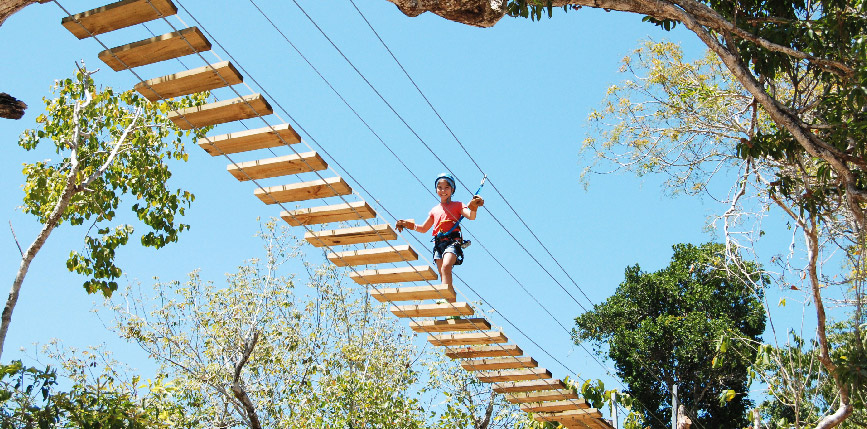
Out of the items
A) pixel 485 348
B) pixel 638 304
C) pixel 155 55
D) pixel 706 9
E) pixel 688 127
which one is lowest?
pixel 485 348

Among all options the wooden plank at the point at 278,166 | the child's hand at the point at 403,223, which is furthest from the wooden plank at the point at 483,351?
the wooden plank at the point at 278,166

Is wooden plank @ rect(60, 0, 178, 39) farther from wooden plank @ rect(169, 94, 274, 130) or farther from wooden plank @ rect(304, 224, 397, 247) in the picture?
wooden plank @ rect(304, 224, 397, 247)

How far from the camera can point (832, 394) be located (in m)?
12.8

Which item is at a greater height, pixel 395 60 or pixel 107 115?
pixel 107 115

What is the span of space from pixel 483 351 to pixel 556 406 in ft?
4.02

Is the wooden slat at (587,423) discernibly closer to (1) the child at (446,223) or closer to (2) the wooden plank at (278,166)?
(1) the child at (446,223)

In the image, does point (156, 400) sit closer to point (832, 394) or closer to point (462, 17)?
point (462, 17)

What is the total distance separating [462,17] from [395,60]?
0.57m

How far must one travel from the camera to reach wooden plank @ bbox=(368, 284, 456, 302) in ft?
19.3

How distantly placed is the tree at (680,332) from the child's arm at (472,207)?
32.7ft

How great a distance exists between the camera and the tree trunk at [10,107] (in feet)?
15.4

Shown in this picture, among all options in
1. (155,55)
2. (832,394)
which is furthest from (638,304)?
(155,55)

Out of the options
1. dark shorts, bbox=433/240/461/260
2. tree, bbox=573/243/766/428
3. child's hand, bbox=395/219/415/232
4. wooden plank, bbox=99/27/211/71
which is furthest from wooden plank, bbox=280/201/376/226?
tree, bbox=573/243/766/428

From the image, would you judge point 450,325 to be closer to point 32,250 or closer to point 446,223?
point 446,223
